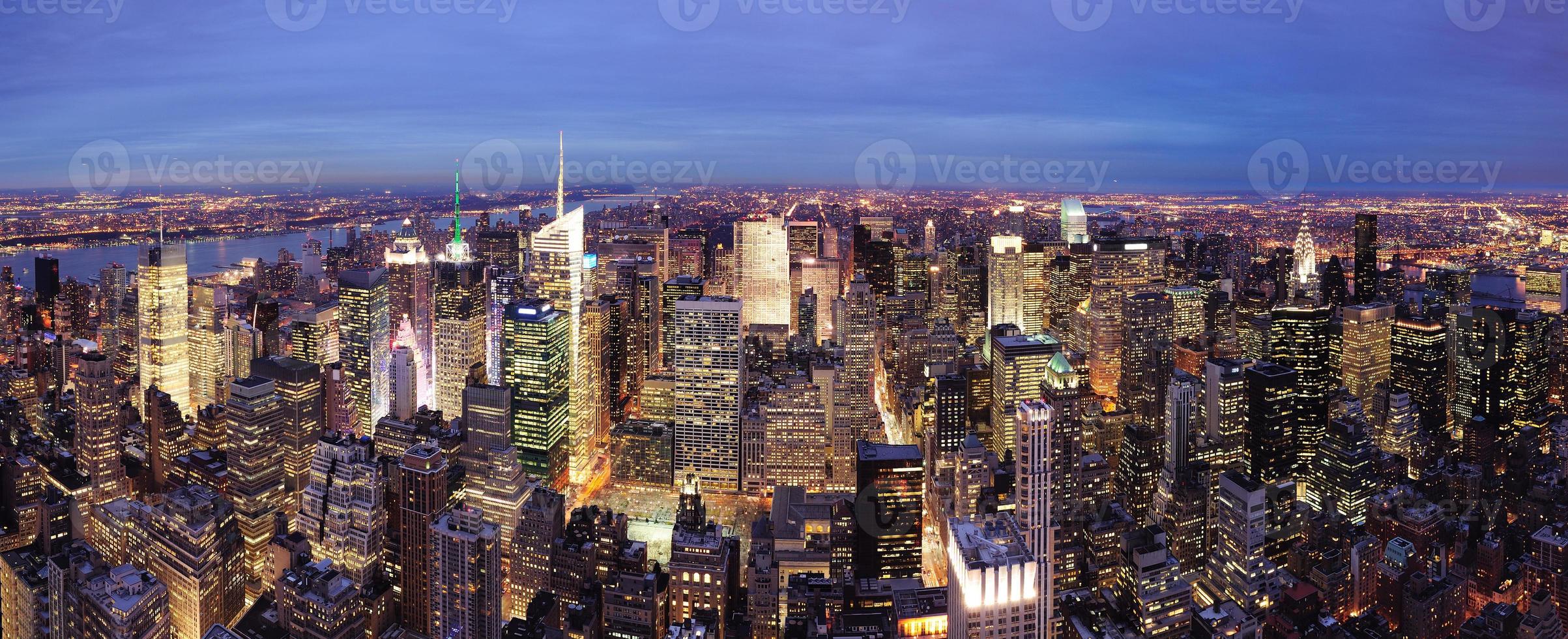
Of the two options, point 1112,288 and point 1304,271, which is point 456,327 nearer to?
point 1112,288

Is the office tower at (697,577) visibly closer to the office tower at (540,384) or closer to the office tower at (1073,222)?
the office tower at (540,384)

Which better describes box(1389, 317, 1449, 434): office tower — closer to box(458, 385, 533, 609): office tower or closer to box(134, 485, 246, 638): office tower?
box(458, 385, 533, 609): office tower

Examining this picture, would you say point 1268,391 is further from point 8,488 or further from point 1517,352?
point 8,488

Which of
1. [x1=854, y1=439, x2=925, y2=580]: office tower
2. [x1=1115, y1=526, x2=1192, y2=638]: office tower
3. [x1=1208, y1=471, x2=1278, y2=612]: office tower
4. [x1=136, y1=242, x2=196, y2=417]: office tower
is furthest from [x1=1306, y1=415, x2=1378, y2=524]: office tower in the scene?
[x1=136, y1=242, x2=196, y2=417]: office tower

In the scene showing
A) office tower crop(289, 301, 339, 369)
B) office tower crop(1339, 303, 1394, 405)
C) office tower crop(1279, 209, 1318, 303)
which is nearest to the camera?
office tower crop(1339, 303, 1394, 405)

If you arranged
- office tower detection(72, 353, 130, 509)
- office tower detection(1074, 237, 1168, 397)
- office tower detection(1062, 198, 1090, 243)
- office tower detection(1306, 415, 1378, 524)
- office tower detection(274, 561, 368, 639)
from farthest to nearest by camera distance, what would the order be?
office tower detection(1062, 198, 1090, 243) → office tower detection(1074, 237, 1168, 397) → office tower detection(1306, 415, 1378, 524) → office tower detection(72, 353, 130, 509) → office tower detection(274, 561, 368, 639)

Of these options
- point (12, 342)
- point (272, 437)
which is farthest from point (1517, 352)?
point (12, 342)
